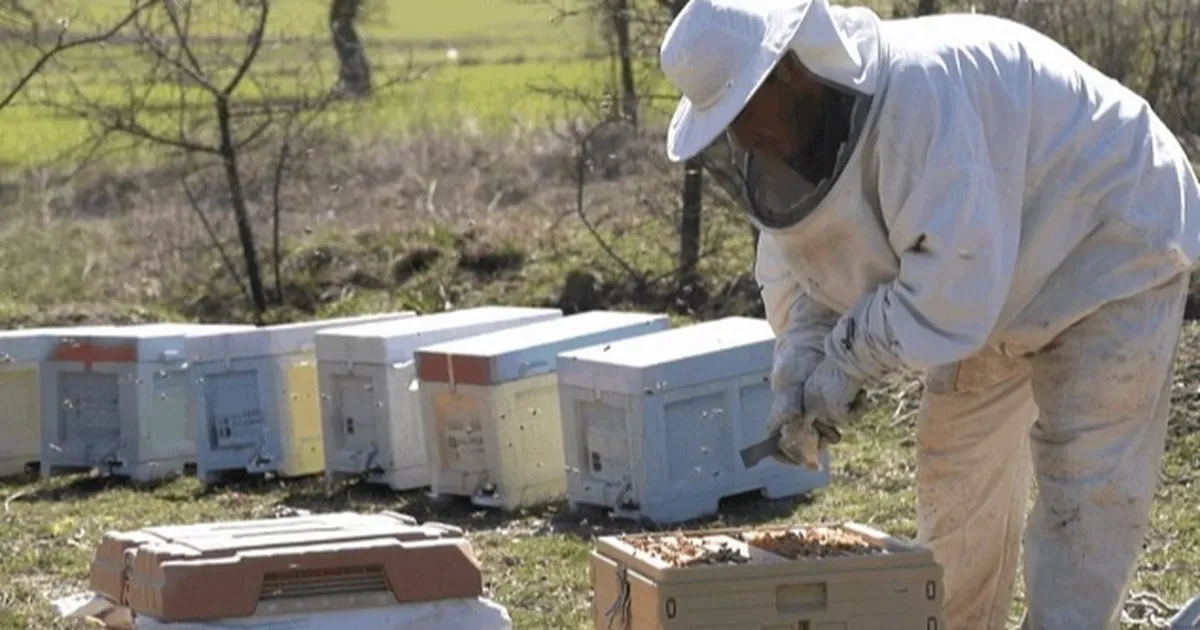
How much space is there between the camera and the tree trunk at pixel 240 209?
36.6ft

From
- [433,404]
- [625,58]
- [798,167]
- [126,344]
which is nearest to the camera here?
[798,167]

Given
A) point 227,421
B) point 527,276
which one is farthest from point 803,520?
point 527,276

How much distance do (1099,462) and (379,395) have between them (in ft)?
13.1

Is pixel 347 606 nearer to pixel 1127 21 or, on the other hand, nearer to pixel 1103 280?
pixel 1103 280

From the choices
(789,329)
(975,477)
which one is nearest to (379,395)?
(789,329)

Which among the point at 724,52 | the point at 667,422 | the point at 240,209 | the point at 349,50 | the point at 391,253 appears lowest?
the point at 667,422

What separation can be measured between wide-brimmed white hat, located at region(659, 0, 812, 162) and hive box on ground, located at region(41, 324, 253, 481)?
15.0 feet

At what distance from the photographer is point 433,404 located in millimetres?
7605

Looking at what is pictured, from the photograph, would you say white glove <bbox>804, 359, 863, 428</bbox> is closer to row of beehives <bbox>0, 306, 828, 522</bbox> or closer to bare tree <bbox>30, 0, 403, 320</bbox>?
row of beehives <bbox>0, 306, 828, 522</bbox>

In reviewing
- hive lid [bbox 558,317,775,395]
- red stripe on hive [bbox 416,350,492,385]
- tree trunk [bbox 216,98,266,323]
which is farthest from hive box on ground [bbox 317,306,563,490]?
tree trunk [bbox 216,98,266,323]

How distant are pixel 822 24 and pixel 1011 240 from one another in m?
0.56

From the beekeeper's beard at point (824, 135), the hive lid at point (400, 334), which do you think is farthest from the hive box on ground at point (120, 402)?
the beekeeper's beard at point (824, 135)

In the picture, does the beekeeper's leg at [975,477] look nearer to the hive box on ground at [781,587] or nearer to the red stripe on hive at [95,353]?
the hive box on ground at [781,587]

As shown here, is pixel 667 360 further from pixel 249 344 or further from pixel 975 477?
pixel 975 477
